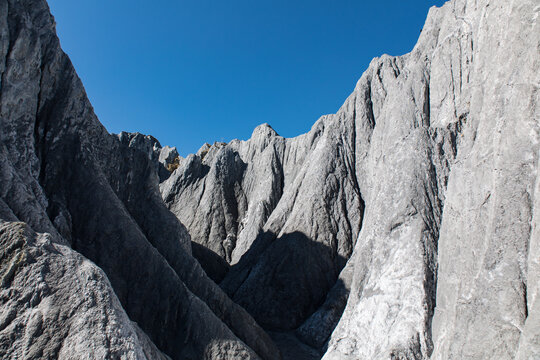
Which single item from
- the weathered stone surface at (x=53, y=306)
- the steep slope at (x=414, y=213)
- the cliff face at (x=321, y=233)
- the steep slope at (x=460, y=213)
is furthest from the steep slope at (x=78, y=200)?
the steep slope at (x=414, y=213)

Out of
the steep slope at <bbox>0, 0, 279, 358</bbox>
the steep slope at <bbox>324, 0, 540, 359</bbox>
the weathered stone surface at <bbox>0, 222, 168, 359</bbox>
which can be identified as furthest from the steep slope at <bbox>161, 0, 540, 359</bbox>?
the weathered stone surface at <bbox>0, 222, 168, 359</bbox>

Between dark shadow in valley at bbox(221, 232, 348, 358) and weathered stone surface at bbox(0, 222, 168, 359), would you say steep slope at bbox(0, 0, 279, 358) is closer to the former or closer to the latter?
weathered stone surface at bbox(0, 222, 168, 359)

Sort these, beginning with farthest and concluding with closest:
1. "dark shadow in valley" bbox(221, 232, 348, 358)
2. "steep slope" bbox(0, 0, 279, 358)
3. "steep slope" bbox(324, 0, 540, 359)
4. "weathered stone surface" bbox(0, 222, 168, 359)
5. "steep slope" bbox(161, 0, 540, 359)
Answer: "dark shadow in valley" bbox(221, 232, 348, 358) → "steep slope" bbox(0, 0, 279, 358) → "steep slope" bbox(161, 0, 540, 359) → "weathered stone surface" bbox(0, 222, 168, 359) → "steep slope" bbox(324, 0, 540, 359)

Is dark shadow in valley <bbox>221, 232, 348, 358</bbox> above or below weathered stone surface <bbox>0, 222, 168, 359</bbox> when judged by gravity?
above

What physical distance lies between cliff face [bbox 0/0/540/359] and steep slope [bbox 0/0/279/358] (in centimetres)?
6

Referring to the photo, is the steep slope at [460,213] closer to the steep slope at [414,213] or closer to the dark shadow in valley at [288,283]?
the steep slope at [414,213]

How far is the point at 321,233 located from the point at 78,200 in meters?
16.8

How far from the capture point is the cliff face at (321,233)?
889 cm

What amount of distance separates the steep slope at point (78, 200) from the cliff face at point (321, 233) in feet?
0.20

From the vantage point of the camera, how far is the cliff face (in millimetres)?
8891

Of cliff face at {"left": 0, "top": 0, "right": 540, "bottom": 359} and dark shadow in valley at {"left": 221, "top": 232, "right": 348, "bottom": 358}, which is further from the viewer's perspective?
dark shadow in valley at {"left": 221, "top": 232, "right": 348, "bottom": 358}

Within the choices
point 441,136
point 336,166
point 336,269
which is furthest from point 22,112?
point 336,166

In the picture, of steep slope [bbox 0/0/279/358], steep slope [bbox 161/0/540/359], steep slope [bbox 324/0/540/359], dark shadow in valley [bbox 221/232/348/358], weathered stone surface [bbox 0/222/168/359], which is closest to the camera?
steep slope [bbox 324/0/540/359]

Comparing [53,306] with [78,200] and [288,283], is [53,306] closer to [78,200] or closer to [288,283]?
[78,200]
